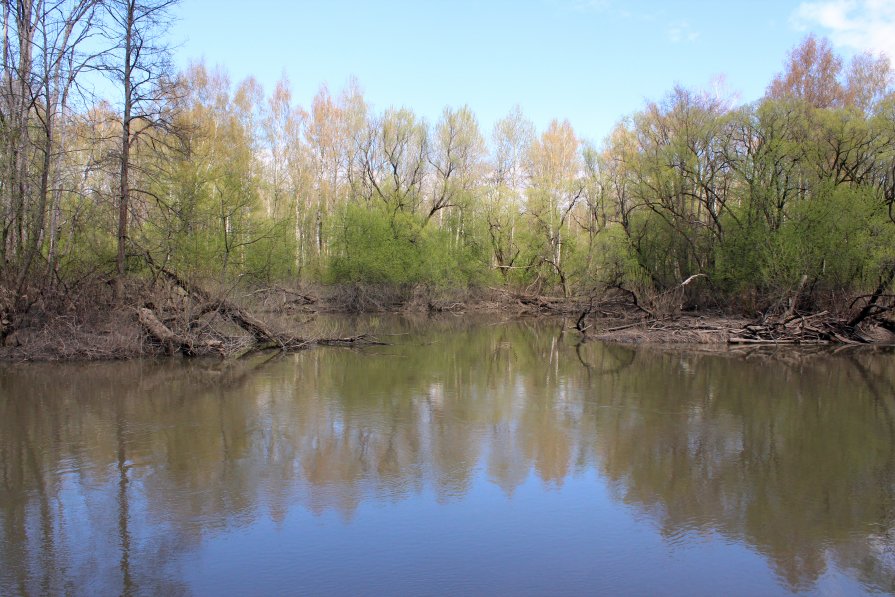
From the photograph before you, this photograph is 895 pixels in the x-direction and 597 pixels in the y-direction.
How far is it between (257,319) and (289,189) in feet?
90.3

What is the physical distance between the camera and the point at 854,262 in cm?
2119

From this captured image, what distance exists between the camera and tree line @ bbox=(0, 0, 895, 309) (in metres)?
16.3

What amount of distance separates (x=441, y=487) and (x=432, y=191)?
1520 inches

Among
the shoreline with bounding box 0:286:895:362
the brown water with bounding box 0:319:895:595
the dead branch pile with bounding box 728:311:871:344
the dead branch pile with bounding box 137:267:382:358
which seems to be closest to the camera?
the brown water with bounding box 0:319:895:595

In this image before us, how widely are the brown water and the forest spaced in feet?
18.7

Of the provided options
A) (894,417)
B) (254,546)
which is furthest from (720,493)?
(894,417)

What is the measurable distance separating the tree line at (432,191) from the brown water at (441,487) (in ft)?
19.9

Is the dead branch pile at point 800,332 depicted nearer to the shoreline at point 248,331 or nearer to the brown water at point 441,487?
the shoreline at point 248,331

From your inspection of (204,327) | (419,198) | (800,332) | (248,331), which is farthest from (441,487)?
(419,198)

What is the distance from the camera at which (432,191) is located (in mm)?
44156

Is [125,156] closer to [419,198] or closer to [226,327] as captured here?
[226,327]

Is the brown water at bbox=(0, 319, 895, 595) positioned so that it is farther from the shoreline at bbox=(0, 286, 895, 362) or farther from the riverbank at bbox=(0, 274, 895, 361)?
the riverbank at bbox=(0, 274, 895, 361)

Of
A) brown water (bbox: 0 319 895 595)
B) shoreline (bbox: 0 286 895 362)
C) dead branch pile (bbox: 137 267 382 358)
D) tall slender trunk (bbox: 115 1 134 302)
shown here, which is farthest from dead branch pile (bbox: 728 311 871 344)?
tall slender trunk (bbox: 115 1 134 302)

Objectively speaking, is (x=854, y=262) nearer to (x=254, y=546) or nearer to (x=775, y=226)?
(x=775, y=226)
